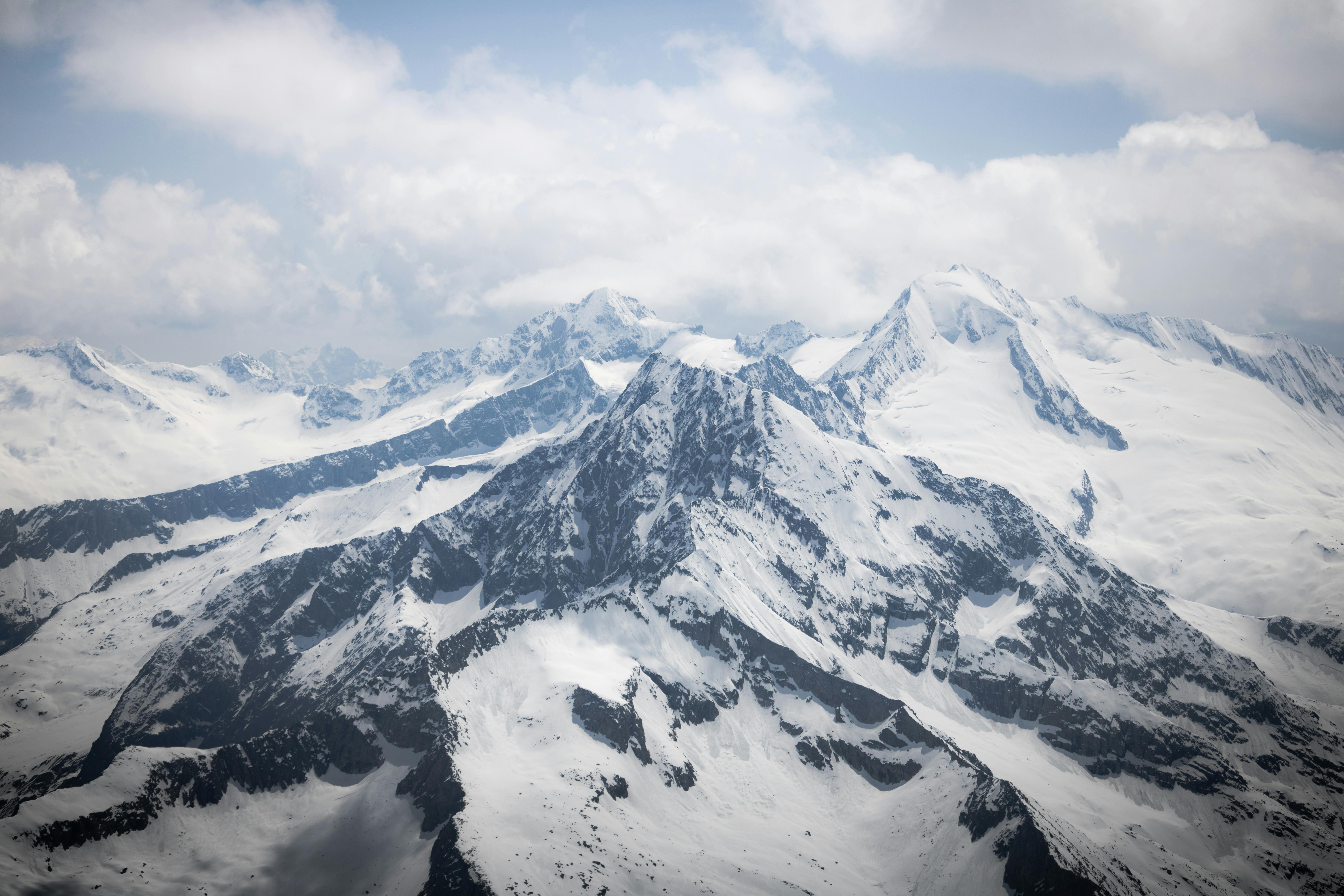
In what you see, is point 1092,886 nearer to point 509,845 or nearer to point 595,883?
point 595,883

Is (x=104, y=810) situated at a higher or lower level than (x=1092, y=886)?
lower

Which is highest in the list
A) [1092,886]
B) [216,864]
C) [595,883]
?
[1092,886]

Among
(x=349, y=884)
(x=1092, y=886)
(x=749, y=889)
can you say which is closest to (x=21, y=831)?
(x=349, y=884)

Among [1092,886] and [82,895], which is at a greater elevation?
[1092,886]

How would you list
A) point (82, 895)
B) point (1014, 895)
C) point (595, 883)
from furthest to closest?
1. point (1014, 895)
2. point (595, 883)
3. point (82, 895)

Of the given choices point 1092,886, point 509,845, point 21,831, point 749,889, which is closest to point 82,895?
point 21,831

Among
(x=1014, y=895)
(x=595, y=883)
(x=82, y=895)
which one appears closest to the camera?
(x=82, y=895)

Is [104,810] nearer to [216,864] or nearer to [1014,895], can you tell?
[216,864]

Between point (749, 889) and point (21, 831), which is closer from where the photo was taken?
point (21, 831)

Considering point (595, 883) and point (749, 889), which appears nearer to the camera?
point (595, 883)
